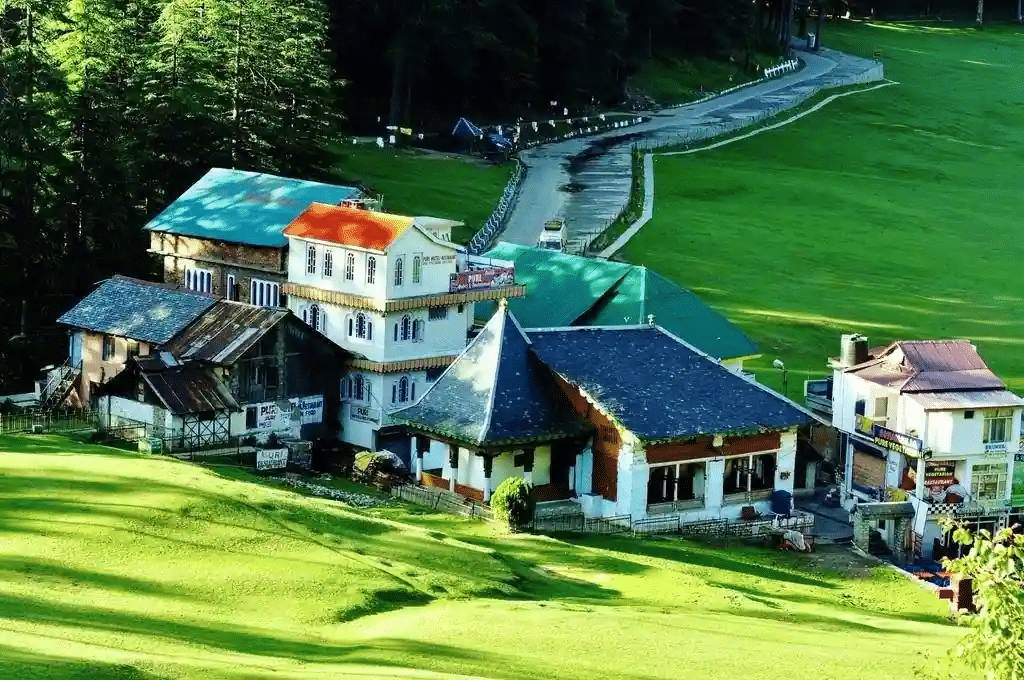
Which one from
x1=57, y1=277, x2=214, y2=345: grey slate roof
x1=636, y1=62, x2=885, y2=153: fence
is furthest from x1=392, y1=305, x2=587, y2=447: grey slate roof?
x1=636, y1=62, x2=885, y2=153: fence

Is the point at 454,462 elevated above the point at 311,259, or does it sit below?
below

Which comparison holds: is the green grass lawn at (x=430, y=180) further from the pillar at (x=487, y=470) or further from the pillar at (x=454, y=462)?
the pillar at (x=487, y=470)

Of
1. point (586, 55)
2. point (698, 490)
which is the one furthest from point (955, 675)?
point (586, 55)

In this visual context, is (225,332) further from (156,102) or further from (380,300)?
(156,102)

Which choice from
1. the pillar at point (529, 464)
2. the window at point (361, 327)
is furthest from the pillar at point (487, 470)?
the window at point (361, 327)

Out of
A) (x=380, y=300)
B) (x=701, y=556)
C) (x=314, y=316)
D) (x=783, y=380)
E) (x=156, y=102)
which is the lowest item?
(x=783, y=380)

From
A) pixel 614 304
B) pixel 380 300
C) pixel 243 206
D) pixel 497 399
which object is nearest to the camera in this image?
pixel 497 399

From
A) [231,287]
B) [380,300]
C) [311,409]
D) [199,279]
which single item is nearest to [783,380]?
[380,300]
